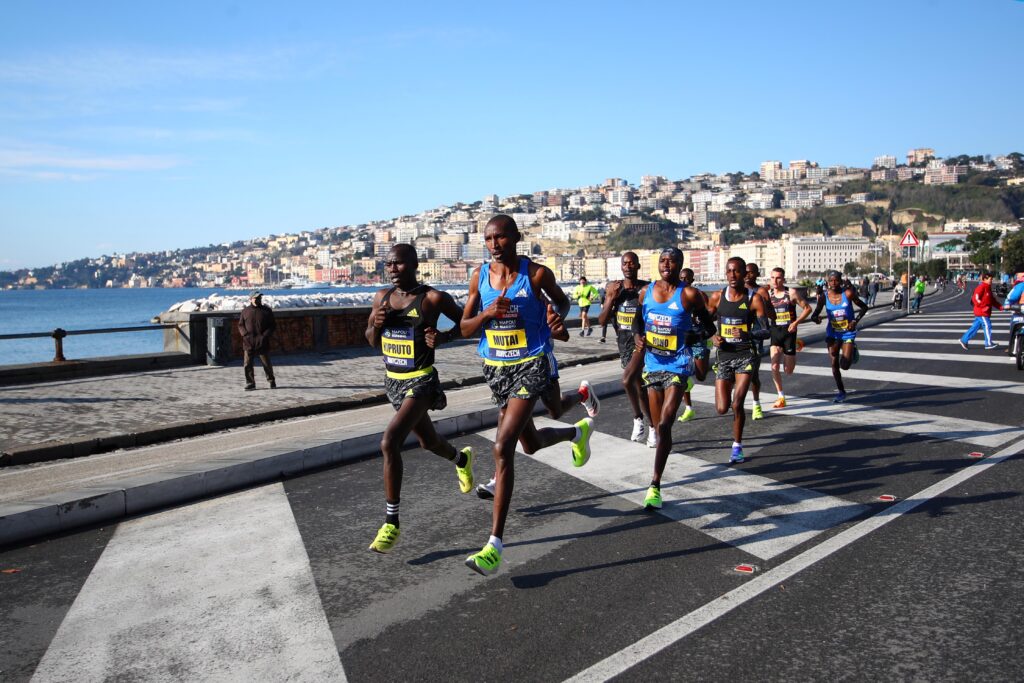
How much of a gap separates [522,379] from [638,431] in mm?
3523

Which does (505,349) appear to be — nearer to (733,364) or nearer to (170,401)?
(733,364)

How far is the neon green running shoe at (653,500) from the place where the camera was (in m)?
5.68

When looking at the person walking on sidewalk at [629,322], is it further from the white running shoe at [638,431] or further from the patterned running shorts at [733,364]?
the patterned running shorts at [733,364]

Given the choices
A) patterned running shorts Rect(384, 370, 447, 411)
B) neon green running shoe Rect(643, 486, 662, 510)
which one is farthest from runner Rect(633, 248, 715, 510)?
patterned running shorts Rect(384, 370, 447, 411)

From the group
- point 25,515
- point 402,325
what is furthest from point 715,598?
point 25,515

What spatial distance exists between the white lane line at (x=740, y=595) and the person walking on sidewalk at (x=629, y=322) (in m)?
2.97

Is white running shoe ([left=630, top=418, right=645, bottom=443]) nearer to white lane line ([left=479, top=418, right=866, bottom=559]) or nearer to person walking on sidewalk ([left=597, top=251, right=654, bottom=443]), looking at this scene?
person walking on sidewalk ([left=597, top=251, right=654, bottom=443])

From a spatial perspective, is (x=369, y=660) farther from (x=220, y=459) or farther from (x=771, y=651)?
(x=220, y=459)

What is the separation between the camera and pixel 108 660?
141 inches

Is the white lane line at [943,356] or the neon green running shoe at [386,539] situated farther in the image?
the white lane line at [943,356]

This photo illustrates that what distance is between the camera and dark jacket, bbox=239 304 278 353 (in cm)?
1316

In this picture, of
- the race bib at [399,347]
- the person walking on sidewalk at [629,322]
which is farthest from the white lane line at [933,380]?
the race bib at [399,347]

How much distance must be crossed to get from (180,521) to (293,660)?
2671 millimetres

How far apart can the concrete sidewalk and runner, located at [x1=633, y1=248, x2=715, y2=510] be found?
115 inches
